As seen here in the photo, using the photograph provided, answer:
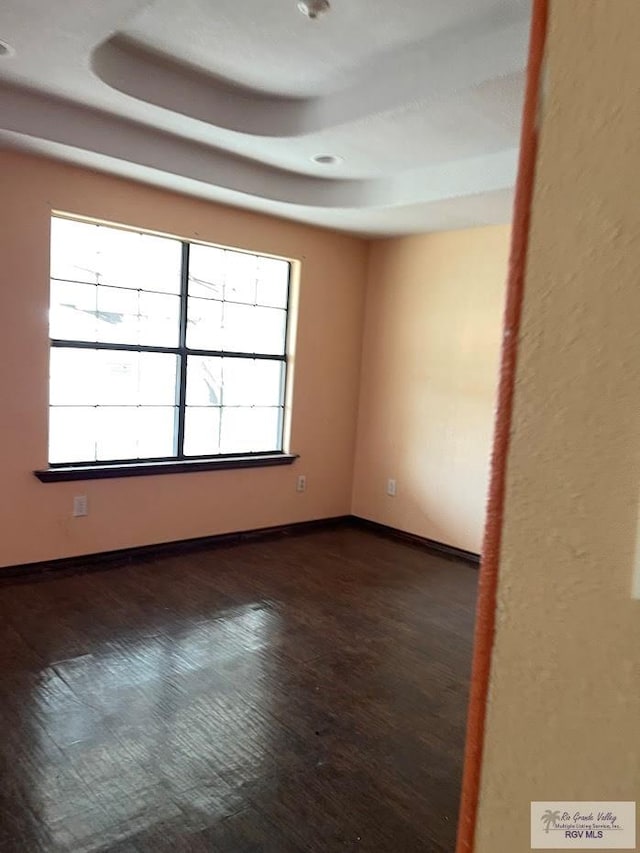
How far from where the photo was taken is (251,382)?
464 cm

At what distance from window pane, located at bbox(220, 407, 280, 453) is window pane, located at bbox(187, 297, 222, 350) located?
51 centimetres

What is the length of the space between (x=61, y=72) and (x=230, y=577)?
2.73 meters

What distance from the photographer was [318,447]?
500 cm

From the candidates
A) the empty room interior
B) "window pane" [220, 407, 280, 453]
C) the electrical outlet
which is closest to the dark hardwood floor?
the empty room interior

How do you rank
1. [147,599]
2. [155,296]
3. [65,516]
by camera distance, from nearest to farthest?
[147,599] → [65,516] → [155,296]

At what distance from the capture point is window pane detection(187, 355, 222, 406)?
4258mm

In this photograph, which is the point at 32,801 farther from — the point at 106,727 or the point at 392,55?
the point at 392,55

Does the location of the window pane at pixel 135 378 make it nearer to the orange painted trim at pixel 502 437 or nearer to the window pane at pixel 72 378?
the window pane at pixel 72 378

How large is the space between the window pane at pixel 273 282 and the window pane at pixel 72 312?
1253 mm

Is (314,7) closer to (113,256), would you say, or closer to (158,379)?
(113,256)

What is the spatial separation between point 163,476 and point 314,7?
2.81 meters

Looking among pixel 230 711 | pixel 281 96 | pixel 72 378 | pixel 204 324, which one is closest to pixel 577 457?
pixel 230 711

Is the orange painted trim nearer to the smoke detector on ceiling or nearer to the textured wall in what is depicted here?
the textured wall

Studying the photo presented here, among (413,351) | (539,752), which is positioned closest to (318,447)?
(413,351)
